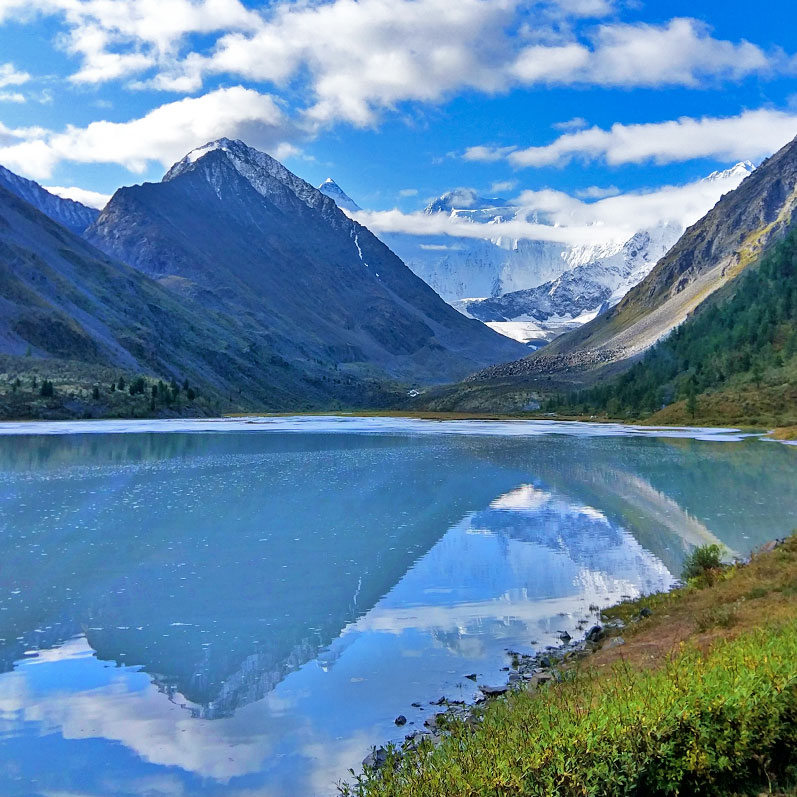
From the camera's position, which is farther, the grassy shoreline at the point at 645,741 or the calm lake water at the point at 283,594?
the calm lake water at the point at 283,594

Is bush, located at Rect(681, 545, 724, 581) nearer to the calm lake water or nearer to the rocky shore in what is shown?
the calm lake water

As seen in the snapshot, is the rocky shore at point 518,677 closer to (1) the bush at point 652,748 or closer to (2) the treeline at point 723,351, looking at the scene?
(1) the bush at point 652,748

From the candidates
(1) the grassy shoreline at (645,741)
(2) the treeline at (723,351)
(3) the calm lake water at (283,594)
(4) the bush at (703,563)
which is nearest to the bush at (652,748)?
(1) the grassy shoreline at (645,741)

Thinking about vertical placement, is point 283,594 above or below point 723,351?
below

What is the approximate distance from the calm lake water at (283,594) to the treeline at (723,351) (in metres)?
73.3

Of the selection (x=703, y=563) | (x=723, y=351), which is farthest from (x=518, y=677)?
(x=723, y=351)

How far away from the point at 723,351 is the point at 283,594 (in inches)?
5095

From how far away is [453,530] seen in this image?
34.5m

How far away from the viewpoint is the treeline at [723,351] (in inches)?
4921

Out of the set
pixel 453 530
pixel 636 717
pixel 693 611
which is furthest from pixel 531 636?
pixel 453 530

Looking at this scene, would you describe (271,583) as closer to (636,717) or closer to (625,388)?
(636,717)

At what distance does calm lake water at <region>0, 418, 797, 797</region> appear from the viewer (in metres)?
13.3

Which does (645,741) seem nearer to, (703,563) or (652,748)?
(652,748)

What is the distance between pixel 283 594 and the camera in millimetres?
23172
